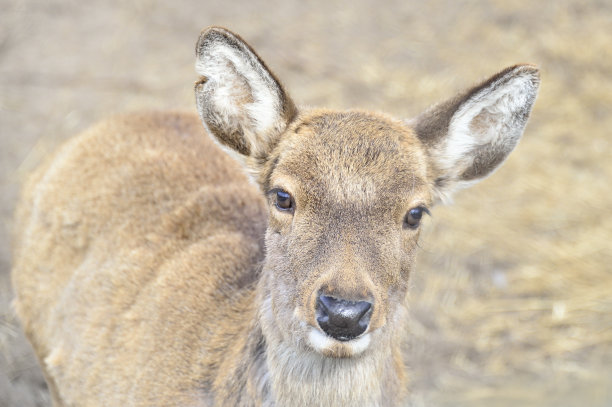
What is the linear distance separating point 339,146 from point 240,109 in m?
0.60

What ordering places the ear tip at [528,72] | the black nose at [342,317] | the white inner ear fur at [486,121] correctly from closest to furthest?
the black nose at [342,317] < the ear tip at [528,72] < the white inner ear fur at [486,121]

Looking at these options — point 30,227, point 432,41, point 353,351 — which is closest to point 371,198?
point 353,351

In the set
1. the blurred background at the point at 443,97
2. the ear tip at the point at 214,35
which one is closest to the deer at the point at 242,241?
the ear tip at the point at 214,35

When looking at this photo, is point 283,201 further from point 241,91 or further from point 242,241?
point 242,241

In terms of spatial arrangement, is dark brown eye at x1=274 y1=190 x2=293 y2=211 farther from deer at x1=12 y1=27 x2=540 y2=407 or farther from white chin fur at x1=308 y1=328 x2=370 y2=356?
white chin fur at x1=308 y1=328 x2=370 y2=356

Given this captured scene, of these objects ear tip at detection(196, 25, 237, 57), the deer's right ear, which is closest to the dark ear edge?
the deer's right ear

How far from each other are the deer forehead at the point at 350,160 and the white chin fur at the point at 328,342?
1.82 feet

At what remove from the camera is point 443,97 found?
8273 mm

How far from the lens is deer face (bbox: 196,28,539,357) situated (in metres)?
2.89

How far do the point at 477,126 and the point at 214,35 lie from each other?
136 cm

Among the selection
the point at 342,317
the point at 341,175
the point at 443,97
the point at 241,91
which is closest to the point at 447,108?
the point at 341,175

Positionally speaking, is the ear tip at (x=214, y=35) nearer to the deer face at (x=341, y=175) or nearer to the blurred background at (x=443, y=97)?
the deer face at (x=341, y=175)

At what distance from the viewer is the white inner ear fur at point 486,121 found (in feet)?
11.1

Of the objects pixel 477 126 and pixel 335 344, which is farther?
pixel 477 126
